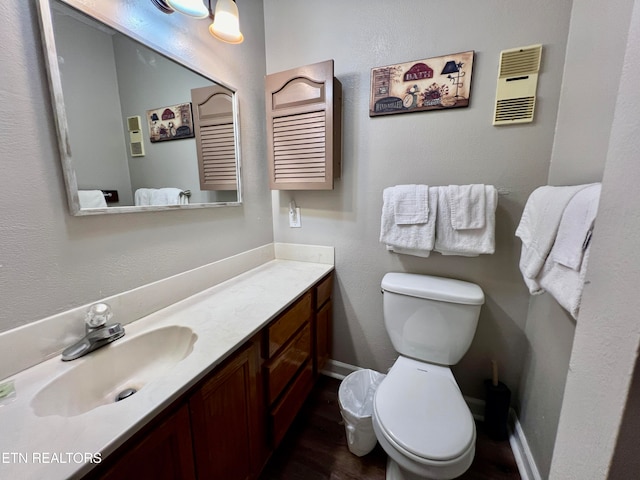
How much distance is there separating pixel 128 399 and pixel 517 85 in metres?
1.90

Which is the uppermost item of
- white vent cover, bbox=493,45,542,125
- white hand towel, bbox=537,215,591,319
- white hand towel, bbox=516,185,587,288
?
white vent cover, bbox=493,45,542,125

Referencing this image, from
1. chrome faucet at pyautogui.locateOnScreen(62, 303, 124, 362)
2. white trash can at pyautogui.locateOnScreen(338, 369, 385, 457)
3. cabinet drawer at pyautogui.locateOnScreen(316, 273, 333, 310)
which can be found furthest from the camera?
cabinet drawer at pyautogui.locateOnScreen(316, 273, 333, 310)

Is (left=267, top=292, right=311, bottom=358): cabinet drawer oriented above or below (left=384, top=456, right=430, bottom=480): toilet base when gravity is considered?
above

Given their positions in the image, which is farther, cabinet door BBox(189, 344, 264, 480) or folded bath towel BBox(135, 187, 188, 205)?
folded bath towel BBox(135, 187, 188, 205)

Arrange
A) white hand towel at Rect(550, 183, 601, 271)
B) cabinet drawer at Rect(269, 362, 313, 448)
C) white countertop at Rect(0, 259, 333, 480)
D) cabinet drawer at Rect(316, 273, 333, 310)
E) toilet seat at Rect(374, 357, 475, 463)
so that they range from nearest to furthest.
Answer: white countertop at Rect(0, 259, 333, 480) < white hand towel at Rect(550, 183, 601, 271) < toilet seat at Rect(374, 357, 475, 463) < cabinet drawer at Rect(269, 362, 313, 448) < cabinet drawer at Rect(316, 273, 333, 310)

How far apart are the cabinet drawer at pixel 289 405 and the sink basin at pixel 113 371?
523 mm

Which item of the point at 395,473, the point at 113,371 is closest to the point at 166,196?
the point at 113,371

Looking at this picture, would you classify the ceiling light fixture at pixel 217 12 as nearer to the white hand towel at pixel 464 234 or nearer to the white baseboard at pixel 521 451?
the white hand towel at pixel 464 234

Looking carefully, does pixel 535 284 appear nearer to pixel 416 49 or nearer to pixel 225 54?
pixel 416 49

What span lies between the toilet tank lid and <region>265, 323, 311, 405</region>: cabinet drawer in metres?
0.53

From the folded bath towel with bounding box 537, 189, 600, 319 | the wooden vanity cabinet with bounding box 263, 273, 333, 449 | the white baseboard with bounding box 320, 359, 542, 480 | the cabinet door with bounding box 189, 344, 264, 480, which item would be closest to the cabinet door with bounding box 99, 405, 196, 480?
the cabinet door with bounding box 189, 344, 264, 480

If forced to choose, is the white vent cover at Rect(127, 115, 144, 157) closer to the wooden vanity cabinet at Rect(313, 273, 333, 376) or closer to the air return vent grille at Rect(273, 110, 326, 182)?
the air return vent grille at Rect(273, 110, 326, 182)

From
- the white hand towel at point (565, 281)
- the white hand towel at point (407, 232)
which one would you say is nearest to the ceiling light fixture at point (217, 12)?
the white hand towel at point (407, 232)

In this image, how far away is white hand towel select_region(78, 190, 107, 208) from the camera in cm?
85
